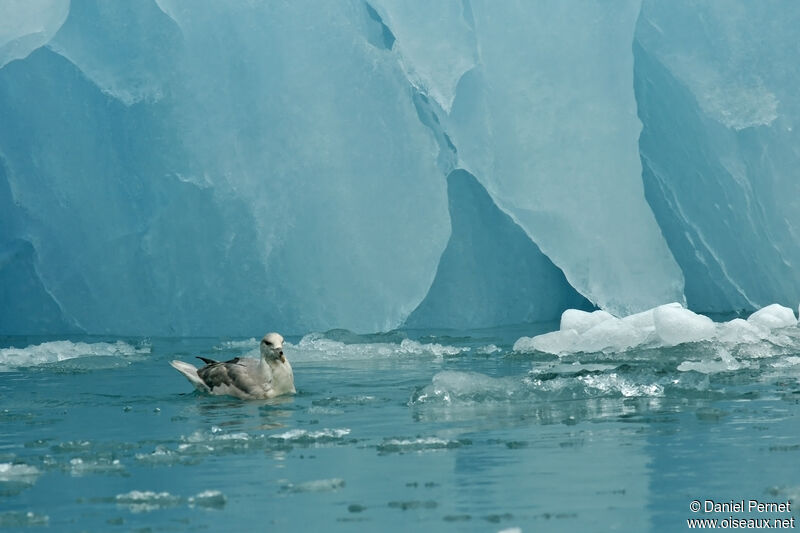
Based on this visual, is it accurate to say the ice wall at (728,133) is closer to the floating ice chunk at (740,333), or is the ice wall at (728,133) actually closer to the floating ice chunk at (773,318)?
the floating ice chunk at (773,318)

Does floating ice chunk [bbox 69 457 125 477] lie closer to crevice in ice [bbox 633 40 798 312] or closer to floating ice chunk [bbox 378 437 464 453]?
floating ice chunk [bbox 378 437 464 453]

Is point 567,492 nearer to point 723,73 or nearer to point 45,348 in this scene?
point 45,348

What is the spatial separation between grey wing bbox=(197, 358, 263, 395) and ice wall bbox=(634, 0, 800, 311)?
635cm

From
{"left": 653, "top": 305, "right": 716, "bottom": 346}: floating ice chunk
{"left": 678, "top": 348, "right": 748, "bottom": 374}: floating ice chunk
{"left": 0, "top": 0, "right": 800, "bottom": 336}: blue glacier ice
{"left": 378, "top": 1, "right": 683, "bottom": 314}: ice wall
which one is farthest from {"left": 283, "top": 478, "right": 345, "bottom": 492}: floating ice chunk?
{"left": 378, "top": 1, "right": 683, "bottom": 314}: ice wall

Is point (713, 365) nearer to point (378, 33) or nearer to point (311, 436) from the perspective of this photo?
point (311, 436)

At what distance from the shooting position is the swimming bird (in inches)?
272

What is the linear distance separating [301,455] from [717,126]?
326 inches

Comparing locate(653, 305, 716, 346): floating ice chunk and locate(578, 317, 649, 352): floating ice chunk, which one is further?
locate(578, 317, 649, 352): floating ice chunk

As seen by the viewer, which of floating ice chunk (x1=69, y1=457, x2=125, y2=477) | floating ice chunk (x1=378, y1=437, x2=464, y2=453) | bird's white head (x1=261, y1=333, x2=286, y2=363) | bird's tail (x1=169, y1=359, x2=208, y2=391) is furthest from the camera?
bird's tail (x1=169, y1=359, x2=208, y2=391)

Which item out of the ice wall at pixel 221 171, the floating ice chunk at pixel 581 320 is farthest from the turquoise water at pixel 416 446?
the ice wall at pixel 221 171

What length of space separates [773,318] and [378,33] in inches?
177

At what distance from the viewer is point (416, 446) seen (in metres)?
4.99

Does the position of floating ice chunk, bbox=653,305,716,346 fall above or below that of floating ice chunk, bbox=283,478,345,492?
above

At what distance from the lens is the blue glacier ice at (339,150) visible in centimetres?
1137
